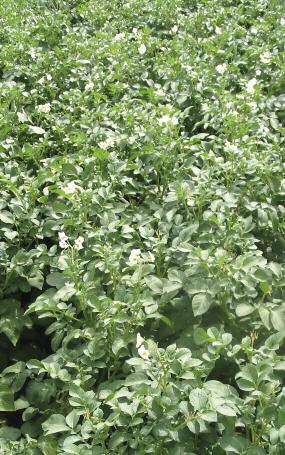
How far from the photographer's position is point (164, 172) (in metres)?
2.77

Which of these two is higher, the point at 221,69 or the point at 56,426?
the point at 221,69

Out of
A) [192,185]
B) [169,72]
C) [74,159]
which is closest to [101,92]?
[169,72]

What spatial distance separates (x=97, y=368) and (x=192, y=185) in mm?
841

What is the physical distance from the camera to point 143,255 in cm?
221

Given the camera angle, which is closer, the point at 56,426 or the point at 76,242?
the point at 56,426

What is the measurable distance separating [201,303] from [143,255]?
0.31m

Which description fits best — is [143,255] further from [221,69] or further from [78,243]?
[221,69]

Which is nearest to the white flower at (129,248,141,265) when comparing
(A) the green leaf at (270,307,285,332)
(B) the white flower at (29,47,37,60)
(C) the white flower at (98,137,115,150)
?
(A) the green leaf at (270,307,285,332)

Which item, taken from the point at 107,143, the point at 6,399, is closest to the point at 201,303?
the point at 6,399

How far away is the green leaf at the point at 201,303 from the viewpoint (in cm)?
200

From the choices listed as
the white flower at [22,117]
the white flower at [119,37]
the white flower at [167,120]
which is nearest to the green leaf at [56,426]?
the white flower at [167,120]

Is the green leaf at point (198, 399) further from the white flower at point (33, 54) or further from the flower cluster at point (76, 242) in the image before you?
the white flower at point (33, 54)

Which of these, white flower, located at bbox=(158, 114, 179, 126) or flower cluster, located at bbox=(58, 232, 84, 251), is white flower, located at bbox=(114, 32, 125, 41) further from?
flower cluster, located at bbox=(58, 232, 84, 251)

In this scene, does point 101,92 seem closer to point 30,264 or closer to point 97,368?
point 30,264
